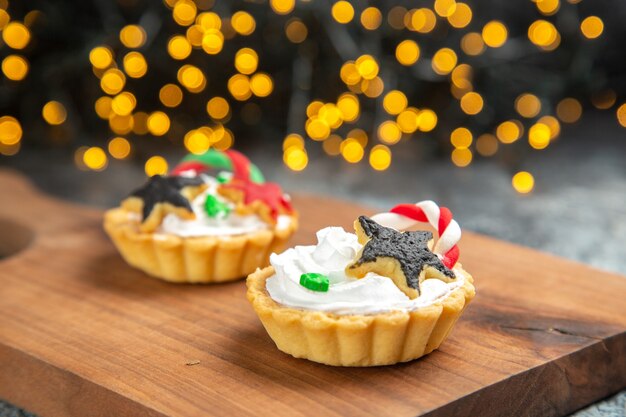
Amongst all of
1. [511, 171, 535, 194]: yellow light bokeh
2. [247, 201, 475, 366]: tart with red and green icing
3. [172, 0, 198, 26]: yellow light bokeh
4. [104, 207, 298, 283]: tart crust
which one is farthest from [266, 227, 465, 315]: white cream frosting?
[172, 0, 198, 26]: yellow light bokeh

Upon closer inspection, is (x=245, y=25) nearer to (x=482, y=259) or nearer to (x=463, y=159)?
(x=463, y=159)

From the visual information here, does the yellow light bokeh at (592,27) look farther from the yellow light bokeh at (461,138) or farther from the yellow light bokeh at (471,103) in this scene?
the yellow light bokeh at (461,138)

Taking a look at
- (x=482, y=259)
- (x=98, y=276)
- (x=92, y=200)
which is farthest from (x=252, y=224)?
(x=92, y=200)

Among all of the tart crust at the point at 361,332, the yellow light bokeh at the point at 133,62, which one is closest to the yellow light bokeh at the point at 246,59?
the yellow light bokeh at the point at 133,62

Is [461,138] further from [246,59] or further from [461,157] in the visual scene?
[246,59]

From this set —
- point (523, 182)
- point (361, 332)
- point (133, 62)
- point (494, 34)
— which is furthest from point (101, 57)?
point (361, 332)

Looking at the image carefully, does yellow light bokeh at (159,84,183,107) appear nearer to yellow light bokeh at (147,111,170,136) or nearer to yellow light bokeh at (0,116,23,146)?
yellow light bokeh at (147,111,170,136)
